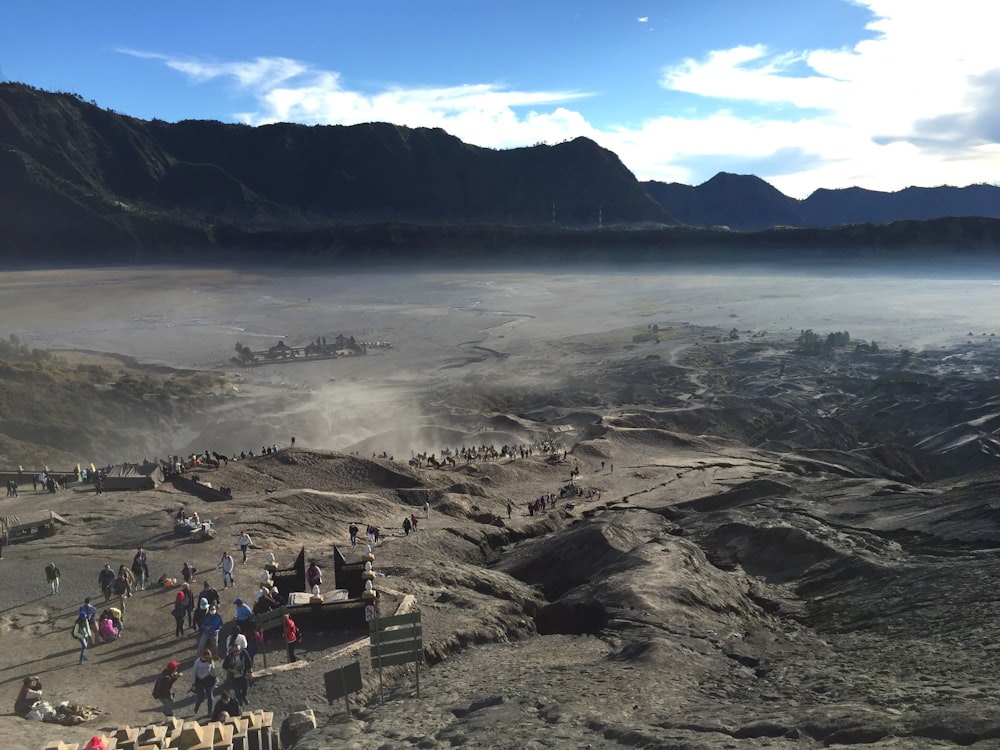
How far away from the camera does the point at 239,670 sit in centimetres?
1241

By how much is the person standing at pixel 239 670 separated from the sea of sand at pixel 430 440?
381 millimetres

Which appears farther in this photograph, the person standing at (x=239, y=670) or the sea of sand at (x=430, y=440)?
the sea of sand at (x=430, y=440)

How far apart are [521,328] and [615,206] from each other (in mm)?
118684

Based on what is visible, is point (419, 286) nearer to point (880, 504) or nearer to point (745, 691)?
point (880, 504)

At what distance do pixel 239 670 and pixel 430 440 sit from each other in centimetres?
3176

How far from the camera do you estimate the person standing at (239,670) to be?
1213 centimetres

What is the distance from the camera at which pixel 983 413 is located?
4484 cm

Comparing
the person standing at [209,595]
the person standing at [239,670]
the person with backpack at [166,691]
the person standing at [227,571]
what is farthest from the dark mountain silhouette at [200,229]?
the person with backpack at [166,691]

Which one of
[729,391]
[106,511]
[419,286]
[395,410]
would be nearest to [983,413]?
[729,391]

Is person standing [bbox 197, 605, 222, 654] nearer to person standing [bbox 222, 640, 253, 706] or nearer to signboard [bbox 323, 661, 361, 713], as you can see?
person standing [bbox 222, 640, 253, 706]

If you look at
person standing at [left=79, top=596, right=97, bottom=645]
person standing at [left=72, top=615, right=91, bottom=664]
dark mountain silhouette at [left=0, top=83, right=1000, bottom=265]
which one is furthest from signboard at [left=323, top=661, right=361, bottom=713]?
dark mountain silhouette at [left=0, top=83, right=1000, bottom=265]

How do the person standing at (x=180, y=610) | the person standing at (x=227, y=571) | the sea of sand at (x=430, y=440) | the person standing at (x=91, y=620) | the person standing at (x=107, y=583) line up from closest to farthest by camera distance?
the sea of sand at (x=430, y=440)
the person standing at (x=91, y=620)
the person standing at (x=180, y=610)
the person standing at (x=107, y=583)
the person standing at (x=227, y=571)

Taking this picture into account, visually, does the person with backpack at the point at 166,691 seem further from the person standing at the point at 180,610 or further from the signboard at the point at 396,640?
the signboard at the point at 396,640

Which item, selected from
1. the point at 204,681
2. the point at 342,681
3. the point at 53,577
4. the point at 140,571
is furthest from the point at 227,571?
the point at 342,681
